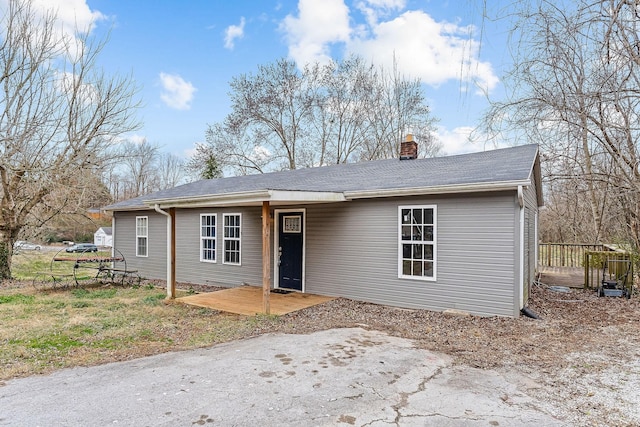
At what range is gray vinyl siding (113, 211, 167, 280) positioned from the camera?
11844 mm

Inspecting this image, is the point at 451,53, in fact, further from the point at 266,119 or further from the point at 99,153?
the point at 266,119

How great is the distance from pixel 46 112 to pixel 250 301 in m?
→ 8.06

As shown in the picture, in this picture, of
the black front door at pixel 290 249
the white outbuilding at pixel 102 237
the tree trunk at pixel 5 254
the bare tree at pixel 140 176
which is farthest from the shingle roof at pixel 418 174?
the white outbuilding at pixel 102 237

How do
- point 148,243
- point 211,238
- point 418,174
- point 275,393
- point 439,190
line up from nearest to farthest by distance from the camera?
point 275,393, point 439,190, point 418,174, point 211,238, point 148,243

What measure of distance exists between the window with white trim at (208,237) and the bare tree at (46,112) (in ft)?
13.8

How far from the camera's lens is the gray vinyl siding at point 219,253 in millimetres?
9641

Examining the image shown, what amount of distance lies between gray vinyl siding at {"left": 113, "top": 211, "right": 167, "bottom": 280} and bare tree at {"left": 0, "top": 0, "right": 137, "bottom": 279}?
191 cm

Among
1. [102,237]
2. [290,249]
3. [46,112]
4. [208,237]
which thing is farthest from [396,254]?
[102,237]

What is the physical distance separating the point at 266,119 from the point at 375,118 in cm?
648

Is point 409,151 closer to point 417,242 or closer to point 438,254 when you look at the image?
point 417,242

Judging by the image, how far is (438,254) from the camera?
6.87 metres

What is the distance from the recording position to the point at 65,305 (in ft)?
25.0

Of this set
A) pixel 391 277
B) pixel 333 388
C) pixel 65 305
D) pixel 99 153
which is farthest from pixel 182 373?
pixel 99 153

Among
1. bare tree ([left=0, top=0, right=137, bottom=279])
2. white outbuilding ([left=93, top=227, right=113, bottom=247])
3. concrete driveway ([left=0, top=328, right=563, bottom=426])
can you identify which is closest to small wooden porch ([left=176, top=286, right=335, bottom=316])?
concrete driveway ([left=0, top=328, right=563, bottom=426])
